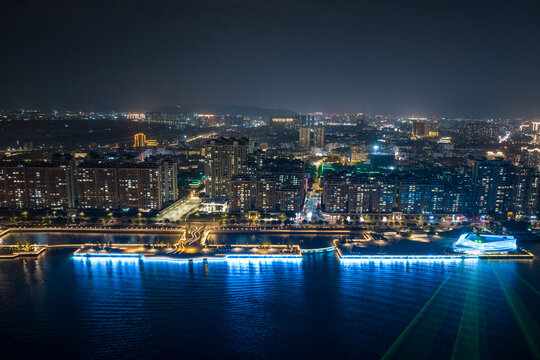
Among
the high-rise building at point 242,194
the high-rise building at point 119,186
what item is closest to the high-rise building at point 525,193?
the high-rise building at point 242,194

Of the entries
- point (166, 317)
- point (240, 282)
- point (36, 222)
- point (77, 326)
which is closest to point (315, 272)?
point (240, 282)

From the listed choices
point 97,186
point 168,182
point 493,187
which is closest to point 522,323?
point 493,187

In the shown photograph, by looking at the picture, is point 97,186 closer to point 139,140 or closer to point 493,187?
point 493,187

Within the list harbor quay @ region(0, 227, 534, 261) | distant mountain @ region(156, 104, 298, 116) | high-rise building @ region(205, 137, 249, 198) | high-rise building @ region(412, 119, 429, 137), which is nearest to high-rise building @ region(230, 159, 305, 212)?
high-rise building @ region(205, 137, 249, 198)

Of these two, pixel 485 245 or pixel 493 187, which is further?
pixel 493 187

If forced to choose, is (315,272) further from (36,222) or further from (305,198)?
(36,222)

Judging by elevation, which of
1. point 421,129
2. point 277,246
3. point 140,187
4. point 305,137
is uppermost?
point 421,129
